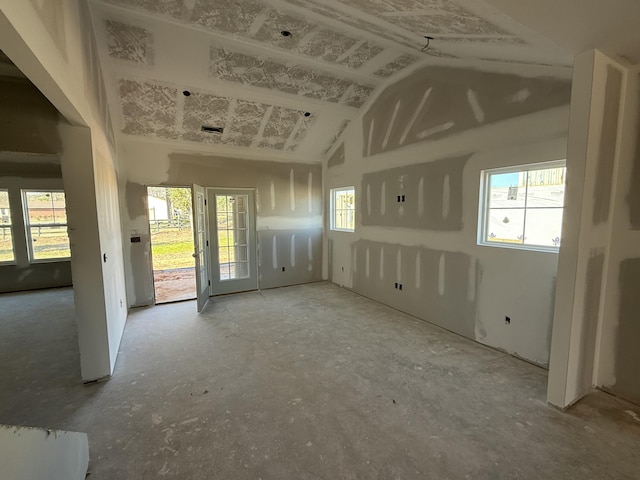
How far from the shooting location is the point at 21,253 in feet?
18.7

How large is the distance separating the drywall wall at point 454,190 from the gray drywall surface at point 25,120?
3.92m

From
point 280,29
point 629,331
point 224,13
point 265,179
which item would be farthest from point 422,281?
point 224,13

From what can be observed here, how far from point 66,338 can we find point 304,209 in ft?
13.8

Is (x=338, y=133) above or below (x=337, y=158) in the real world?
above

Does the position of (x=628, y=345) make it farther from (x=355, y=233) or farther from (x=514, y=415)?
(x=355, y=233)

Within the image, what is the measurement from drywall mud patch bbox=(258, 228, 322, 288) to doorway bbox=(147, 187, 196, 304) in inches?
83.4

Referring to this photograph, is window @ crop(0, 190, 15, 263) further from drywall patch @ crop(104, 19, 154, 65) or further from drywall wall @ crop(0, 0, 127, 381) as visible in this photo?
drywall patch @ crop(104, 19, 154, 65)

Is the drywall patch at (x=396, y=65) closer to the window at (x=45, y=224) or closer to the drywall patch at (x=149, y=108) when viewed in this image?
the drywall patch at (x=149, y=108)

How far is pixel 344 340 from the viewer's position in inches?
139

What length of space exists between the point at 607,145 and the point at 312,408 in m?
3.04

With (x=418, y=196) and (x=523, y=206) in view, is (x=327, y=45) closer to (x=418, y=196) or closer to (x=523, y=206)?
(x=418, y=196)

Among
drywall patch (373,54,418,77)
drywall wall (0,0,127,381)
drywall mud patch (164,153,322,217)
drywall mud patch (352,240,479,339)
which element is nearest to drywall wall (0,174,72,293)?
drywall mud patch (164,153,322,217)

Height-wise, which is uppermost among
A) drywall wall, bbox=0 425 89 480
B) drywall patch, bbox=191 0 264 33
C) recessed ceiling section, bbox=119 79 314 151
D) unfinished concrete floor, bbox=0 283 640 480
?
drywall patch, bbox=191 0 264 33

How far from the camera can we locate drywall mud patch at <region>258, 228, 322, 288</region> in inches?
227
